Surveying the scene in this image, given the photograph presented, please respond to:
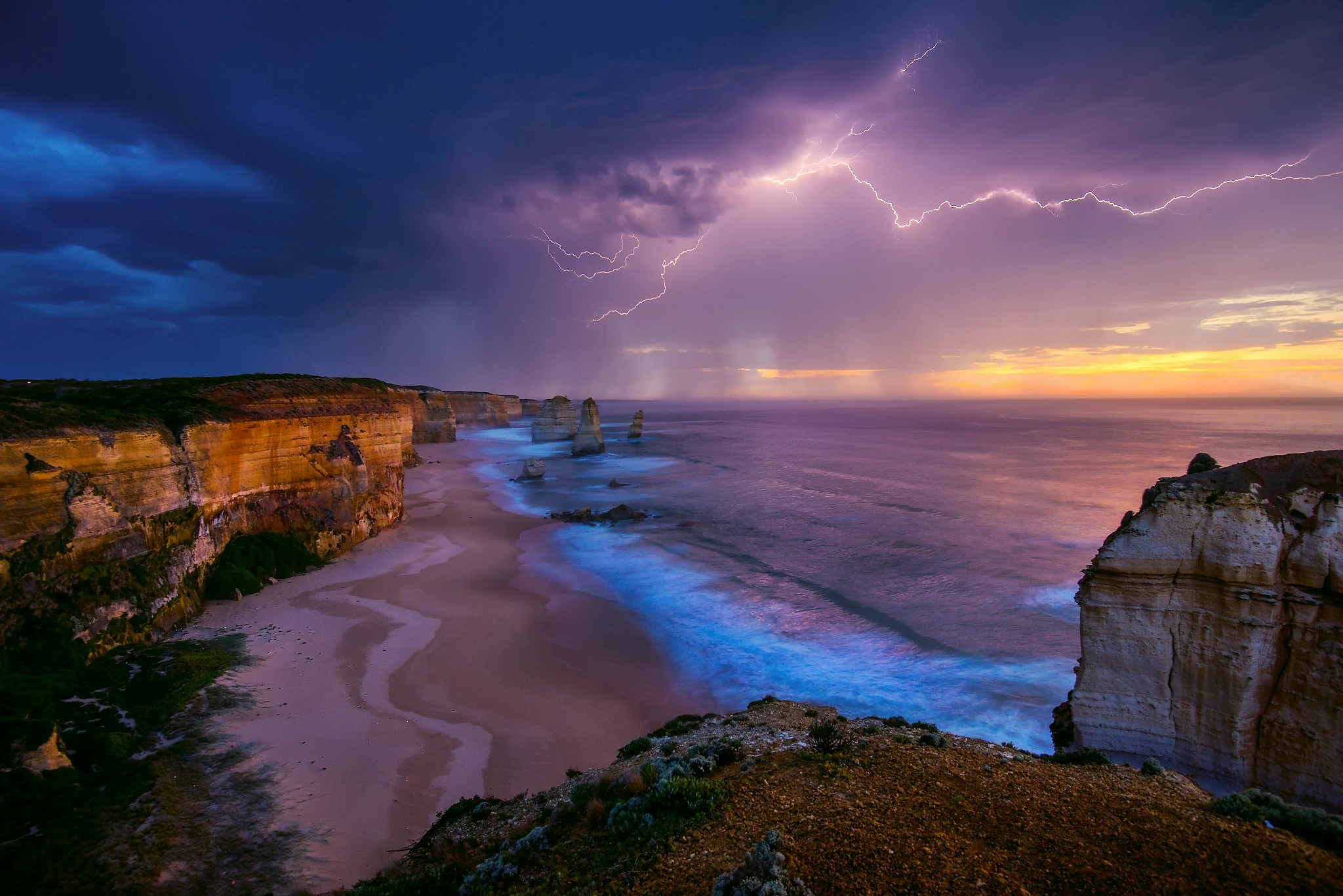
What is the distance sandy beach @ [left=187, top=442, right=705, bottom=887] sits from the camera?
8.94 m

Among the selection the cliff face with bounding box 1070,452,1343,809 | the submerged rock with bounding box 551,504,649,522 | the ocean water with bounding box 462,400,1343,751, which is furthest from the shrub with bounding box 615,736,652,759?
the submerged rock with bounding box 551,504,649,522

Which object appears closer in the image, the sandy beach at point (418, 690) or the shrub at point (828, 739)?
the shrub at point (828, 739)

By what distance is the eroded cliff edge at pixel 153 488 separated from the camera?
10781 millimetres

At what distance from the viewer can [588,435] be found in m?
67.8

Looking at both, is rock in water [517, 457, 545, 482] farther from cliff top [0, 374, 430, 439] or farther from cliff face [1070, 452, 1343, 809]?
cliff face [1070, 452, 1343, 809]

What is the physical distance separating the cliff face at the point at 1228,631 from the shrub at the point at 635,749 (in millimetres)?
7070

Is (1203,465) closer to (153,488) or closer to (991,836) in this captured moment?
(991,836)

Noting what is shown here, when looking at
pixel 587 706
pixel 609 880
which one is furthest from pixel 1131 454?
pixel 609 880

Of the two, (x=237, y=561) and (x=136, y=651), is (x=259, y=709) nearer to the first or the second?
(x=136, y=651)

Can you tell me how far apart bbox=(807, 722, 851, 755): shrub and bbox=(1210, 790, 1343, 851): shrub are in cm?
400

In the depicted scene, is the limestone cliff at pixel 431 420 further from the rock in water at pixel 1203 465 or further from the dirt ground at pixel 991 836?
the rock in water at pixel 1203 465

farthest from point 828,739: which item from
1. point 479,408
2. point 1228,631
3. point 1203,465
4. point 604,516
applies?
point 479,408

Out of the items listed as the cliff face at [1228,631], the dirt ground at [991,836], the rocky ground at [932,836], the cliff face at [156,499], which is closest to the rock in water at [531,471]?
the cliff face at [156,499]

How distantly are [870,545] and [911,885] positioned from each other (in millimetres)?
24082
